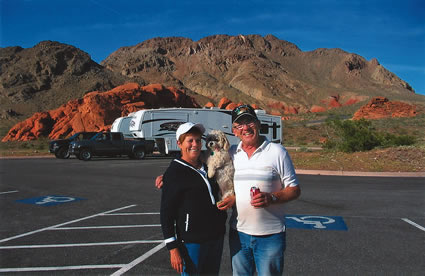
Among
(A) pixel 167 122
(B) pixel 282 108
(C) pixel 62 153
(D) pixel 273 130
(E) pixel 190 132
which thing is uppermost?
(B) pixel 282 108

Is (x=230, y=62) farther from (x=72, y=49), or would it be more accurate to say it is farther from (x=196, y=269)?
(x=196, y=269)

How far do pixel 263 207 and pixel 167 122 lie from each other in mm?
23941

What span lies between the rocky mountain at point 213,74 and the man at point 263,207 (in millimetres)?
68827

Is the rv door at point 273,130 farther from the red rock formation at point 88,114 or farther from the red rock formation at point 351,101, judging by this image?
the red rock formation at point 351,101

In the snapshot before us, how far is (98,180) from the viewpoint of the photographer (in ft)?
42.8

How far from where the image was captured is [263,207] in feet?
8.68

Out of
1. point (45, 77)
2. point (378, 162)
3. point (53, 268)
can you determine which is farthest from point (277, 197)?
point (45, 77)

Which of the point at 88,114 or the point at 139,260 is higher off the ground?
the point at 88,114

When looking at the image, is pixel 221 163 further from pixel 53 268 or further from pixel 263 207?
pixel 53 268

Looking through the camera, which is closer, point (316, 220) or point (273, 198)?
point (273, 198)

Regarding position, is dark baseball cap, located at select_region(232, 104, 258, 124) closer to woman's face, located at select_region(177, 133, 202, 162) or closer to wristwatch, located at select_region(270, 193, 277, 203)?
woman's face, located at select_region(177, 133, 202, 162)

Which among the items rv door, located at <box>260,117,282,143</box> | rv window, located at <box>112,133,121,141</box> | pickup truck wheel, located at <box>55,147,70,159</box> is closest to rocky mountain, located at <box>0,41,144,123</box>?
pickup truck wheel, located at <box>55,147,70,159</box>

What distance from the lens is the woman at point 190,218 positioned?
2.72 m

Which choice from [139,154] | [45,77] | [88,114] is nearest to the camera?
[139,154]
